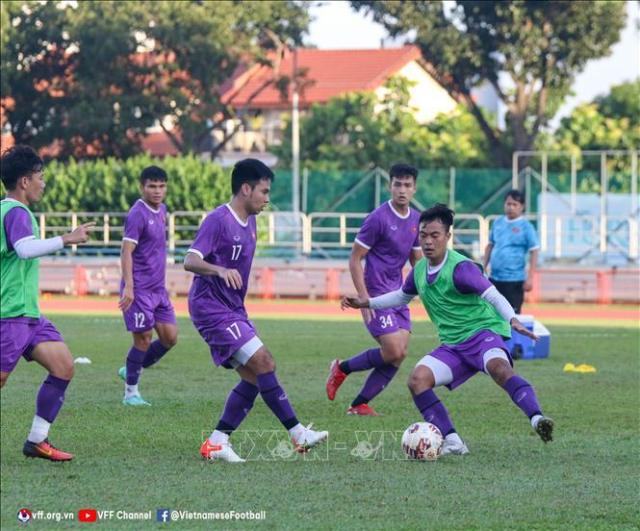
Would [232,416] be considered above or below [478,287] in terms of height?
below

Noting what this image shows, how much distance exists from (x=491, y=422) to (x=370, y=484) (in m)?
3.43

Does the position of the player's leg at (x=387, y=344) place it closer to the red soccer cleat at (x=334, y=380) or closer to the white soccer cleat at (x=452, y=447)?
the red soccer cleat at (x=334, y=380)

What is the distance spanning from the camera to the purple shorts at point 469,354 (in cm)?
1066

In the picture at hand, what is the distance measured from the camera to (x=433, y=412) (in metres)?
10.7

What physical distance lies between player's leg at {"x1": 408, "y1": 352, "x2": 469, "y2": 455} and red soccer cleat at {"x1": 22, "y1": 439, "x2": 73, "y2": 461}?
242 cm

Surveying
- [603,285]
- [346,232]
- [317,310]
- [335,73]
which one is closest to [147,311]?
[317,310]

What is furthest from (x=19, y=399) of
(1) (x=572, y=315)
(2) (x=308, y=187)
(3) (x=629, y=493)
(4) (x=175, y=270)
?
(2) (x=308, y=187)

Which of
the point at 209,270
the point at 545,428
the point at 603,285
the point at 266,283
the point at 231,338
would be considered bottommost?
the point at 266,283

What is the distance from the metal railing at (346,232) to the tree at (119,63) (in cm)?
1054

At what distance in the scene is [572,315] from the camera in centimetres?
2936

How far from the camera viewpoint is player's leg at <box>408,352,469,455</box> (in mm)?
10617

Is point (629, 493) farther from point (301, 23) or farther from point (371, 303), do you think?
point (301, 23)

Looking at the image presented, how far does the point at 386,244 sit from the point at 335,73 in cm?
5579

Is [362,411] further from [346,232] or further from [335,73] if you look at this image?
[335,73]
